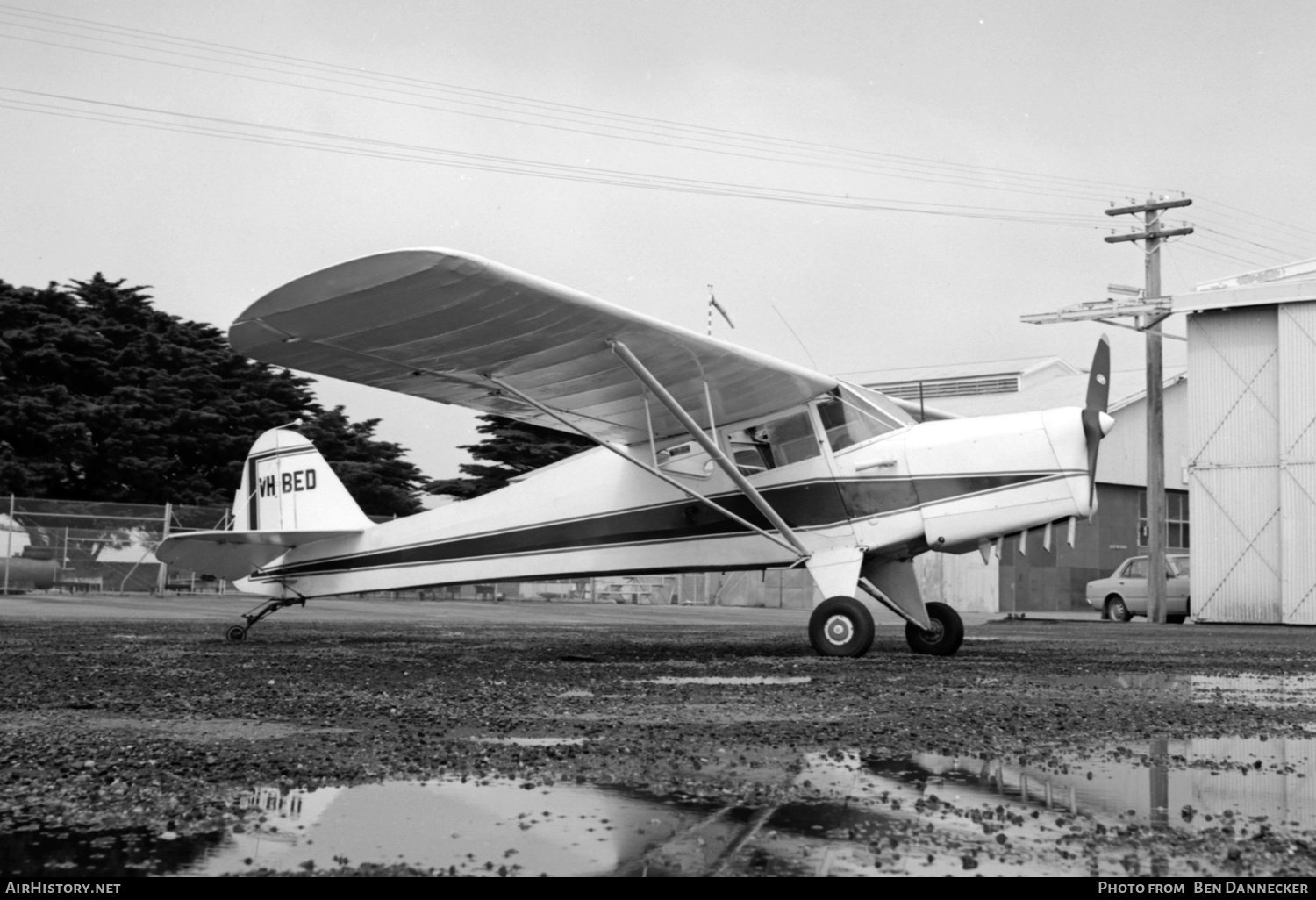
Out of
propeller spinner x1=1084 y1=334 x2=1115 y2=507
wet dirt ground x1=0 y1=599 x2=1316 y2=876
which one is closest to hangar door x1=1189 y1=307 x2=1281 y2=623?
propeller spinner x1=1084 y1=334 x2=1115 y2=507

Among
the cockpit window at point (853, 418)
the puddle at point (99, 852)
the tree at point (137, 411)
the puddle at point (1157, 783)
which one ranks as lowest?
the puddle at point (1157, 783)

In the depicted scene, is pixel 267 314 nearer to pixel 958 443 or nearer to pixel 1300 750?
pixel 958 443

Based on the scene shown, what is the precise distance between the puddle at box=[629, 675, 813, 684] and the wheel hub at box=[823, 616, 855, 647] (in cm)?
200

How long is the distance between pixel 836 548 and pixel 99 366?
41768mm

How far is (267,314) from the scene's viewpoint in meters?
8.43

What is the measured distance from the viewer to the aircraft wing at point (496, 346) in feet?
27.0

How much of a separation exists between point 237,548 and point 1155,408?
25.1 metres

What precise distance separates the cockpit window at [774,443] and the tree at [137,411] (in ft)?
118

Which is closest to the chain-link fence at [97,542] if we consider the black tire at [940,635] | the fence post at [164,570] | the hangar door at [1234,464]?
the fence post at [164,570]

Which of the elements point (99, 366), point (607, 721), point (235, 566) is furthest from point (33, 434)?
point (607, 721)

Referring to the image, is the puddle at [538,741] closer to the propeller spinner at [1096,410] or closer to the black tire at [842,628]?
the black tire at [842,628]

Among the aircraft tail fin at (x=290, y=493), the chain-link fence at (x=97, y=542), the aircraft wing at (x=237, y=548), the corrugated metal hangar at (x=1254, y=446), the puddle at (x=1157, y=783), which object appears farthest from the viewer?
the chain-link fence at (x=97, y=542)

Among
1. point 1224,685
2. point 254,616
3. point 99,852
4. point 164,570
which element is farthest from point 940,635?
point 164,570

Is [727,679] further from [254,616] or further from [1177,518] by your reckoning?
[1177,518]
